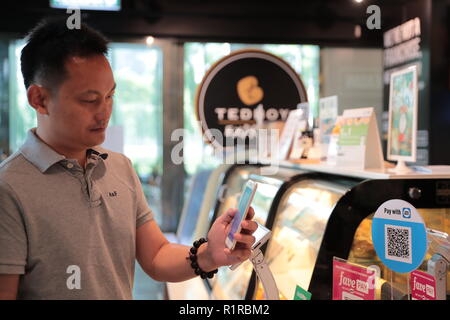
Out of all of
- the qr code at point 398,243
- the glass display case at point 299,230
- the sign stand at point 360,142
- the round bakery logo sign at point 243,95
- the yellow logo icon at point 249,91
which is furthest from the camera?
the yellow logo icon at point 249,91

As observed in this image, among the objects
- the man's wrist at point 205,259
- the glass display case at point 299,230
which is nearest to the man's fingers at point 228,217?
the man's wrist at point 205,259

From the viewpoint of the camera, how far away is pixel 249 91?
4.97 m

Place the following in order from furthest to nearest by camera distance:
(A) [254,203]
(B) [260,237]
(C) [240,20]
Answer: (C) [240,20] < (A) [254,203] < (B) [260,237]

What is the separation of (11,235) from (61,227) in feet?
0.40

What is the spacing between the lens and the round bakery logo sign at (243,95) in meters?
4.28

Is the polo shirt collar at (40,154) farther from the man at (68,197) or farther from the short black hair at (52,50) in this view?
the short black hair at (52,50)

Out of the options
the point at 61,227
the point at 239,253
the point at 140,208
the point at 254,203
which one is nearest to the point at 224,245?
the point at 239,253

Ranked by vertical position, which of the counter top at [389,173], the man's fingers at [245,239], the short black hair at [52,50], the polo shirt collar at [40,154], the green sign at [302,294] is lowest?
the green sign at [302,294]

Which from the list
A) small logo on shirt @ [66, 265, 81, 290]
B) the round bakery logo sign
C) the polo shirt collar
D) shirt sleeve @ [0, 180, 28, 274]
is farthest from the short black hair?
the round bakery logo sign

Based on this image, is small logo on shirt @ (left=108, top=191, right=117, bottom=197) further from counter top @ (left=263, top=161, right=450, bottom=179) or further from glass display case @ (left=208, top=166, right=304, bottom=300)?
glass display case @ (left=208, top=166, right=304, bottom=300)

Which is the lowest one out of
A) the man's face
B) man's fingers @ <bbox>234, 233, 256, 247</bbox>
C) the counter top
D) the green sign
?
the green sign

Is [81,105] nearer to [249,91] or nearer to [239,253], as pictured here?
[239,253]

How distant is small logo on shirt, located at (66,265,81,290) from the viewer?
4.17ft

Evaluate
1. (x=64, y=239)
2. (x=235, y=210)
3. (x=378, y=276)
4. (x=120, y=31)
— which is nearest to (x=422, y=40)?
(x=120, y=31)
